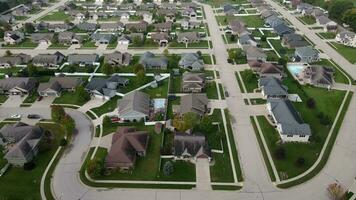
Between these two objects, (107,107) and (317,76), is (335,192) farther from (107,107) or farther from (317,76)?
(107,107)

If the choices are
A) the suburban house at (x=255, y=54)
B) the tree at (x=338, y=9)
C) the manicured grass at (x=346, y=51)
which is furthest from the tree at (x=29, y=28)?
the tree at (x=338, y=9)

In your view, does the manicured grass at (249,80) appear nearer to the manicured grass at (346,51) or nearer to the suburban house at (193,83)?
the suburban house at (193,83)

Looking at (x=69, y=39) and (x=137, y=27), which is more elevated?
(x=137, y=27)

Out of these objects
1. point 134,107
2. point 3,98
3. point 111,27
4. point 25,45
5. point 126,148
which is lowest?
point 3,98

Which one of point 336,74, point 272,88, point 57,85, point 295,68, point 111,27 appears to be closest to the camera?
point 272,88

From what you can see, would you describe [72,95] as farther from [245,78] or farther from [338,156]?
[338,156]

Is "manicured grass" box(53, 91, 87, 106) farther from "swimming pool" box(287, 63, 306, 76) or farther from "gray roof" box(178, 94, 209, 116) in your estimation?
"swimming pool" box(287, 63, 306, 76)

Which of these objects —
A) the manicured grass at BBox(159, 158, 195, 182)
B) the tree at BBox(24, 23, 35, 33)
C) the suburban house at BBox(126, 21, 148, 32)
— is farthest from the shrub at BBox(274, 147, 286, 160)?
the tree at BBox(24, 23, 35, 33)

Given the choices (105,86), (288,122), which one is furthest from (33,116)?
(288,122)
